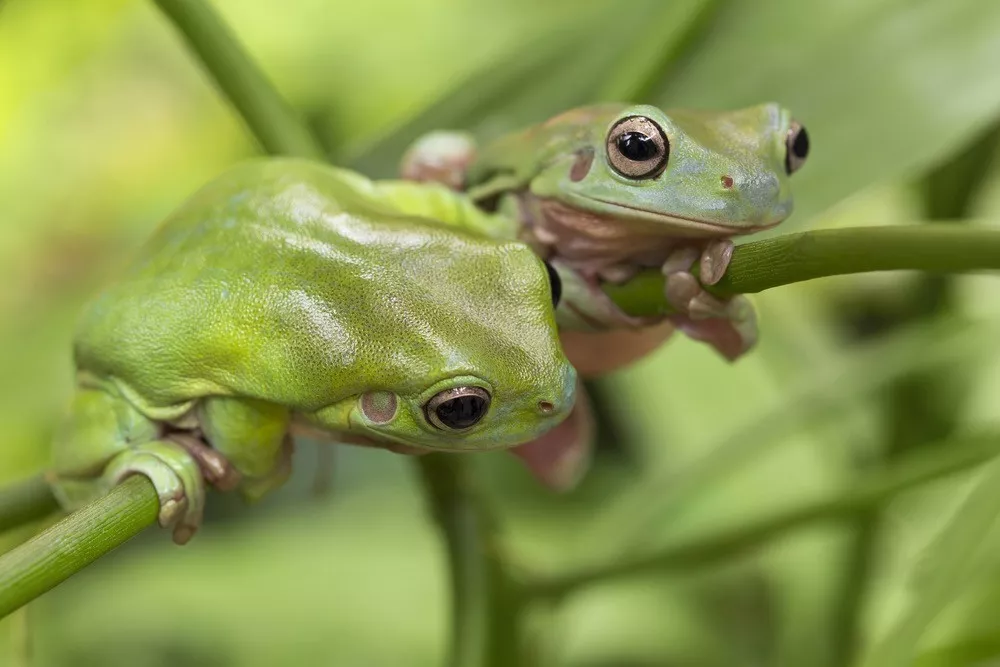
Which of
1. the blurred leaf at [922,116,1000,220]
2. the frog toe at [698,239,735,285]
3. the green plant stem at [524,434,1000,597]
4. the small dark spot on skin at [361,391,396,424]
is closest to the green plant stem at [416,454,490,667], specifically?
the green plant stem at [524,434,1000,597]

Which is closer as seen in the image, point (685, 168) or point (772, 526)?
point (685, 168)

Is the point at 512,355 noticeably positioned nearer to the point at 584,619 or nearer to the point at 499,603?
the point at 499,603

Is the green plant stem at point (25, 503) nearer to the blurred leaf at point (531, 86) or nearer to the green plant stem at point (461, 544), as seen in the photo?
the green plant stem at point (461, 544)

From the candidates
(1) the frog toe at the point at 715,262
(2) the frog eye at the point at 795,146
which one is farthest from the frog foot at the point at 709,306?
(2) the frog eye at the point at 795,146

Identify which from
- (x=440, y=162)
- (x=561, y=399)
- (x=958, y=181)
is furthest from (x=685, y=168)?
(x=958, y=181)

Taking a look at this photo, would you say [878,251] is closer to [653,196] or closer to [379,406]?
[653,196]

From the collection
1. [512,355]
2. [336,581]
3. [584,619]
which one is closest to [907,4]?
[512,355]
